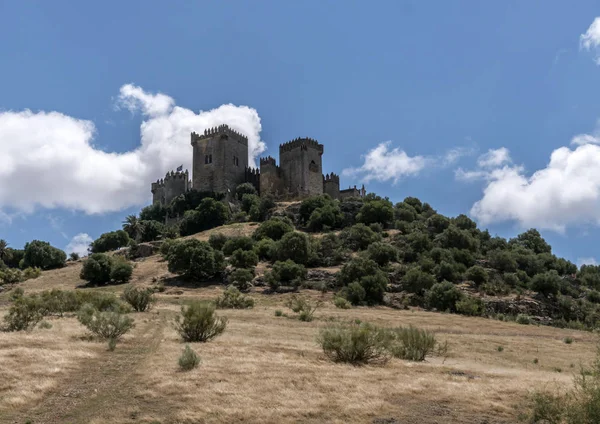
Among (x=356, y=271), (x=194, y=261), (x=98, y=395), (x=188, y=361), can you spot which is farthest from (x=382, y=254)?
(x=98, y=395)

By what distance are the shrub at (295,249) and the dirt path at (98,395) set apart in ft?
110

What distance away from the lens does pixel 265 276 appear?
139 ft

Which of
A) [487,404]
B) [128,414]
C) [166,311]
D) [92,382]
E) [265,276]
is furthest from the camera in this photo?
[265,276]

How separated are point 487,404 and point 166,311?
19158mm

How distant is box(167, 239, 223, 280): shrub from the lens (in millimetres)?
44094

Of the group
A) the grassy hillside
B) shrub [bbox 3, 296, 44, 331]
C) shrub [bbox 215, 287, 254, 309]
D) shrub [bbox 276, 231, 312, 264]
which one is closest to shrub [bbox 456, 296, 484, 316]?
shrub [bbox 215, 287, 254, 309]

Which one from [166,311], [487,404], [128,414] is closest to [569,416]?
[487,404]

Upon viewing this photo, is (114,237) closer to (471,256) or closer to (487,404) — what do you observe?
(471,256)

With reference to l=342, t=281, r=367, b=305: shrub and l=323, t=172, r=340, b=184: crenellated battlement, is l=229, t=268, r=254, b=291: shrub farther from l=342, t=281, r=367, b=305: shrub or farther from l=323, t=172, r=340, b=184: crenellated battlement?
l=323, t=172, r=340, b=184: crenellated battlement

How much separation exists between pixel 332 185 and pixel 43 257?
42731 mm

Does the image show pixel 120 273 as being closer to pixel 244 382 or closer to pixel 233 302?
pixel 233 302

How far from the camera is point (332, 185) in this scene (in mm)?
84062

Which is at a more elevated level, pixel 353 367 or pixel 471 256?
pixel 471 256

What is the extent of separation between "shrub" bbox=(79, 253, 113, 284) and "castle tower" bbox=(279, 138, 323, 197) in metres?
35.3
